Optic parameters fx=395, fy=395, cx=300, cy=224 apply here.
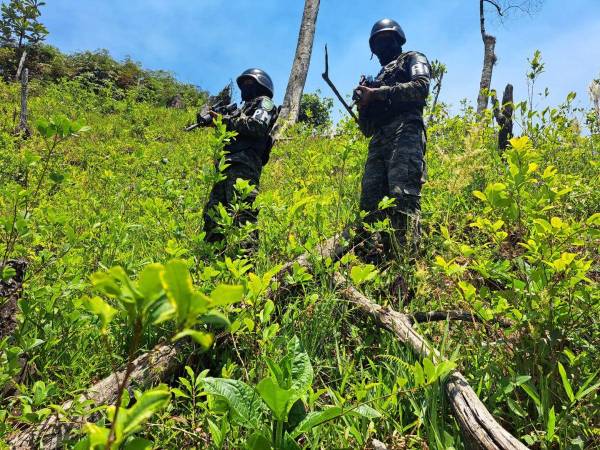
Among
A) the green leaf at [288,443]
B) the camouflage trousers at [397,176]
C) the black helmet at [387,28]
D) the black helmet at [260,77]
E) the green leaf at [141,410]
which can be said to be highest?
the black helmet at [387,28]

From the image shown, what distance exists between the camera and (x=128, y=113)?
1223cm

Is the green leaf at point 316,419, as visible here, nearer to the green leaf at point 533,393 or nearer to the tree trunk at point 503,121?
the green leaf at point 533,393

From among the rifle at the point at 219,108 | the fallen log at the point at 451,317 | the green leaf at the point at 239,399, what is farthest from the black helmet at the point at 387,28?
the green leaf at the point at 239,399

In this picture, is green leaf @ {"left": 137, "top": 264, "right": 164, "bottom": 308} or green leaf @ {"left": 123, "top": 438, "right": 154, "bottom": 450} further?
green leaf @ {"left": 123, "top": 438, "right": 154, "bottom": 450}

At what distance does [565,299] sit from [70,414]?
180 cm

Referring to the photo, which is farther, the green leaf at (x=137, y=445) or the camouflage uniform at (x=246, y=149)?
the camouflage uniform at (x=246, y=149)

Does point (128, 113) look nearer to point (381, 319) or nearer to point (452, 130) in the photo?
point (452, 130)

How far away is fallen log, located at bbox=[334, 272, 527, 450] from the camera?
1087 millimetres

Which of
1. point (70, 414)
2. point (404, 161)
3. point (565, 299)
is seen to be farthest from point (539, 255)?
point (404, 161)

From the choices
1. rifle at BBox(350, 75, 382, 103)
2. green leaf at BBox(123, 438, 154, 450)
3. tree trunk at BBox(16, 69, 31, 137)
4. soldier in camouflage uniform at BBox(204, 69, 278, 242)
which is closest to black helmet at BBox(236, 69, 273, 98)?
soldier in camouflage uniform at BBox(204, 69, 278, 242)

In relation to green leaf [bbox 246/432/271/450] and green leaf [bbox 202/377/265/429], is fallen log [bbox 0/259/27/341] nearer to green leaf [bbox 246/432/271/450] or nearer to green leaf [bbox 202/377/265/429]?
green leaf [bbox 202/377/265/429]

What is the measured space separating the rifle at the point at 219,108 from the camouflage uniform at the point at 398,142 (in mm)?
1583

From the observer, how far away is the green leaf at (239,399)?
1.00 metres

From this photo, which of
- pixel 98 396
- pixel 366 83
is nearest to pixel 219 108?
pixel 366 83
